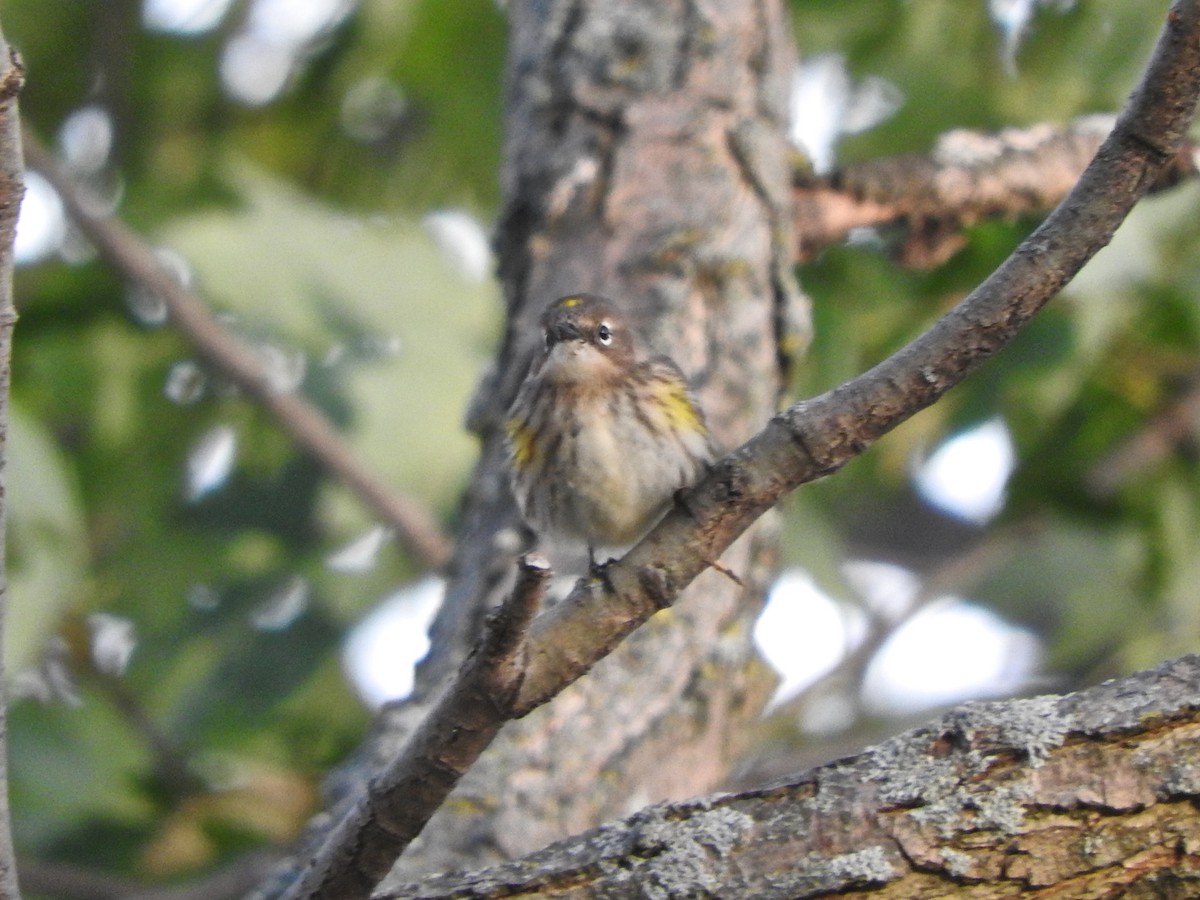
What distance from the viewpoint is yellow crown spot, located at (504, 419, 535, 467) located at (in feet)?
14.2

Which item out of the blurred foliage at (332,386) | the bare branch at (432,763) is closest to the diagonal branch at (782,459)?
the bare branch at (432,763)

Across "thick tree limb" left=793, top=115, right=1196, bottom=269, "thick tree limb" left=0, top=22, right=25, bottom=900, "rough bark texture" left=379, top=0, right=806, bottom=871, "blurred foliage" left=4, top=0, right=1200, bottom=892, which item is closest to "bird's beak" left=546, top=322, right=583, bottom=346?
"rough bark texture" left=379, top=0, right=806, bottom=871

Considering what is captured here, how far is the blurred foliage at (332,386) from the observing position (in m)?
5.99

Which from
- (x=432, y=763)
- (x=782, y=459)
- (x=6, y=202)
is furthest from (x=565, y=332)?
(x=6, y=202)

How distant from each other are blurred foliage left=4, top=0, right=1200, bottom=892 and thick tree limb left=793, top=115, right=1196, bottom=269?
0.31m

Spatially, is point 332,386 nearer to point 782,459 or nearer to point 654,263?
point 654,263

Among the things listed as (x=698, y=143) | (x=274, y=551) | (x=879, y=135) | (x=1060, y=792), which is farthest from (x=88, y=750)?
(x=1060, y=792)

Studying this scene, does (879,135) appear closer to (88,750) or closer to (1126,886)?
(88,750)

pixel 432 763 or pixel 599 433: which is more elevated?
pixel 599 433

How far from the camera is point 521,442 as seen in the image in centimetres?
436

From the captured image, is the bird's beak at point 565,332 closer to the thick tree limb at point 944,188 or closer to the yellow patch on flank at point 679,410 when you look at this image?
the yellow patch on flank at point 679,410

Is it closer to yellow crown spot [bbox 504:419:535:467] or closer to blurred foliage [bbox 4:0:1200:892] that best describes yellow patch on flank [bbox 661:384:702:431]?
yellow crown spot [bbox 504:419:535:467]

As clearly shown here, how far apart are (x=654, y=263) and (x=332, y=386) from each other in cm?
237

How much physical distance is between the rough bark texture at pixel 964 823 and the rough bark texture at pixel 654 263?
117 cm
